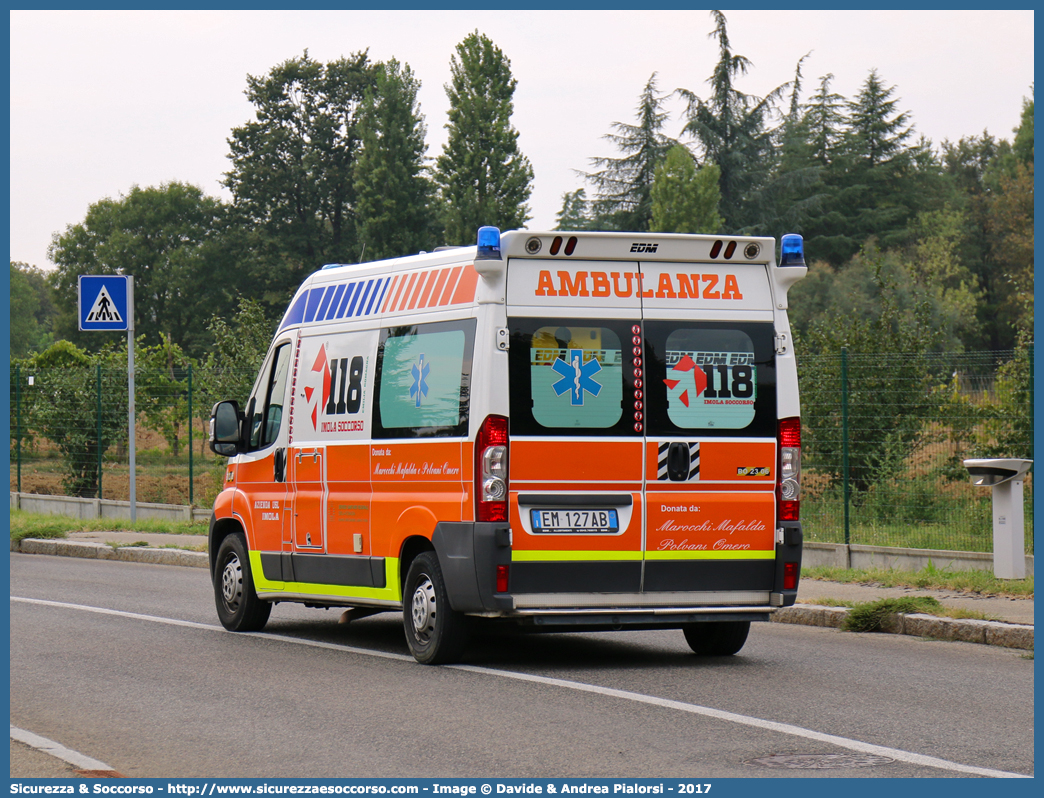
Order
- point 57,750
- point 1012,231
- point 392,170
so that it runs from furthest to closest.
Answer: point 1012,231, point 392,170, point 57,750

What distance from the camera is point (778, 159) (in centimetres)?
6531

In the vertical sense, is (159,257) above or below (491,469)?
above

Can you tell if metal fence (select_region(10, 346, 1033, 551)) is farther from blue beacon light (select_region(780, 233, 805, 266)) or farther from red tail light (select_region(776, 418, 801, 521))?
red tail light (select_region(776, 418, 801, 521))

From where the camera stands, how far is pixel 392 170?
64625 millimetres

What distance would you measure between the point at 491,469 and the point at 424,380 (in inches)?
39.5

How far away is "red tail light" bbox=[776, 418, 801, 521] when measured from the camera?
9594mm

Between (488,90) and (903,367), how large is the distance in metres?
43.2

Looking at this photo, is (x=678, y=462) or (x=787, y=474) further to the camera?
(x=787, y=474)

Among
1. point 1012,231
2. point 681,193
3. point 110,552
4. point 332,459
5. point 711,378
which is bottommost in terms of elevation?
point 110,552

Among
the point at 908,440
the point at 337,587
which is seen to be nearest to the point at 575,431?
the point at 337,587

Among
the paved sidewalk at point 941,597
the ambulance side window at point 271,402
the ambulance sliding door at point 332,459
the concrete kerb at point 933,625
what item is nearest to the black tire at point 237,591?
the ambulance sliding door at point 332,459

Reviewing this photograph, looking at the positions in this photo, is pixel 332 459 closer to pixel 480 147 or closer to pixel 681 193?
pixel 681 193

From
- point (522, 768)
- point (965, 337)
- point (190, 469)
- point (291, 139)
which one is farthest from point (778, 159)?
point (522, 768)

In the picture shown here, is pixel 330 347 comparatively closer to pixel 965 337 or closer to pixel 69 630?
pixel 69 630
